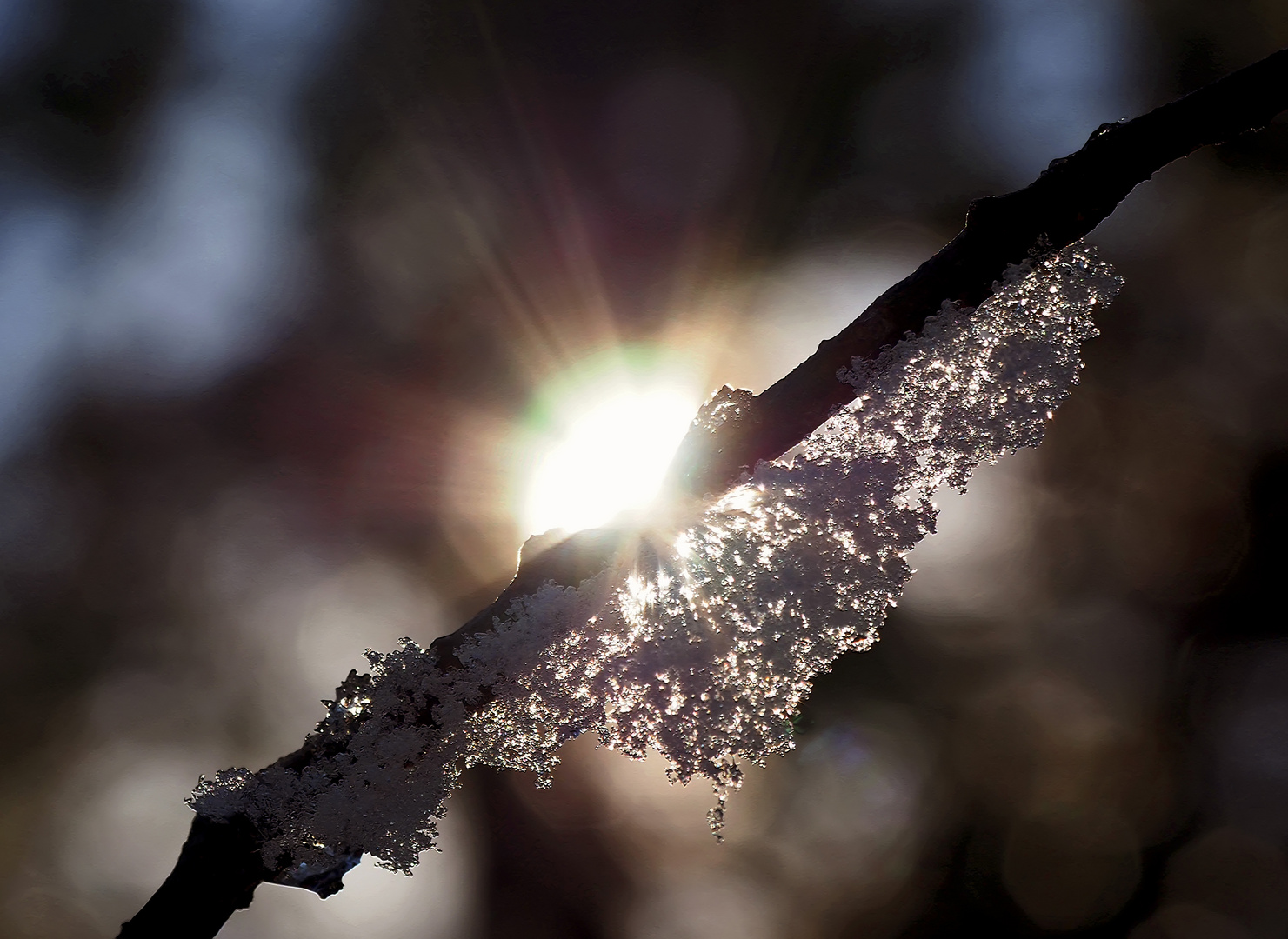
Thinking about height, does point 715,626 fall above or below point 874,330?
below

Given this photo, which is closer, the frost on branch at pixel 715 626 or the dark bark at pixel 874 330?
the dark bark at pixel 874 330

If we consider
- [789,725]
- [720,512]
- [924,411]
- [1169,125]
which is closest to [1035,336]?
[924,411]

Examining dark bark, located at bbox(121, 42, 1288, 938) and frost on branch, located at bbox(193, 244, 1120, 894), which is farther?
frost on branch, located at bbox(193, 244, 1120, 894)

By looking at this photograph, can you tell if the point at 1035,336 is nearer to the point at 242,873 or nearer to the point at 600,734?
the point at 600,734
